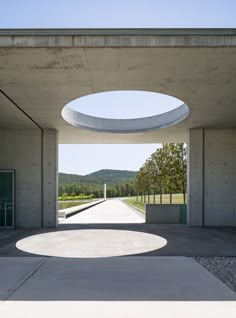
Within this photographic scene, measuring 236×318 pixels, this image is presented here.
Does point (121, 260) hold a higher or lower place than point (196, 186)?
lower

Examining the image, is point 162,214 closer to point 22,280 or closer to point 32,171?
point 32,171

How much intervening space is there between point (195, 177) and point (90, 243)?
21.6 ft

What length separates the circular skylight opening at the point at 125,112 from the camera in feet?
41.0

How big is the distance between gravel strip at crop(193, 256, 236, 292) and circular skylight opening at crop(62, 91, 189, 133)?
20.4 ft

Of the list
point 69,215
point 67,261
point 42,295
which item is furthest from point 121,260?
point 69,215

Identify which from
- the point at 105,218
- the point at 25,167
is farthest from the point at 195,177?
the point at 25,167

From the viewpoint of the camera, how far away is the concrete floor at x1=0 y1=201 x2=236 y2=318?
13.9ft

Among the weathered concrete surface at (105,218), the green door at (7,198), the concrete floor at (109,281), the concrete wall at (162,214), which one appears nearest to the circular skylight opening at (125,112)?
the green door at (7,198)

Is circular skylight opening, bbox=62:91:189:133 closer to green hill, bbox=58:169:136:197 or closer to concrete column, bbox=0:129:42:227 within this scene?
concrete column, bbox=0:129:42:227

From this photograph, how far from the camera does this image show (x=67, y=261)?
7.11 meters

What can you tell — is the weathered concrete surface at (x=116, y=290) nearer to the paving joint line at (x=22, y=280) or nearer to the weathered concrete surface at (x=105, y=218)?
the paving joint line at (x=22, y=280)

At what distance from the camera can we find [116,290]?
16.4ft
